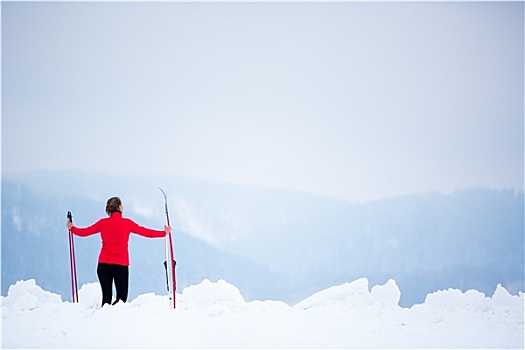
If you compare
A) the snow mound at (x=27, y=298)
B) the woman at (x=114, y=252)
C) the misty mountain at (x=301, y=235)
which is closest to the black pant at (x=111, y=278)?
the woman at (x=114, y=252)

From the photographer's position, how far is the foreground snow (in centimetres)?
387

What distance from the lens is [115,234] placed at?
14.1 ft

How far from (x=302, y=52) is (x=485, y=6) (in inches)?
64.1

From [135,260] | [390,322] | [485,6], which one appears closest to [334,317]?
[390,322]

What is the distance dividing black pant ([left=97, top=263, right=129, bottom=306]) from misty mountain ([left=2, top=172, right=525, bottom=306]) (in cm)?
127

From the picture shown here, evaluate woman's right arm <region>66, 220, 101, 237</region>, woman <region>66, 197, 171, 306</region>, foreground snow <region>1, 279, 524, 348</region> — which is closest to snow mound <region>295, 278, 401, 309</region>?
foreground snow <region>1, 279, 524, 348</region>

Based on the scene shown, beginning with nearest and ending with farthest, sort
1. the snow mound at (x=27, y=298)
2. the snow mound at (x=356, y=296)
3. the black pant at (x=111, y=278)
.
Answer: the black pant at (x=111, y=278), the snow mound at (x=27, y=298), the snow mound at (x=356, y=296)

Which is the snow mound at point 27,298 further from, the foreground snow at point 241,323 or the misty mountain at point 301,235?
the misty mountain at point 301,235

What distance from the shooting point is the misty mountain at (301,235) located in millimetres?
5562

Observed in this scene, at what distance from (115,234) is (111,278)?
29 cm

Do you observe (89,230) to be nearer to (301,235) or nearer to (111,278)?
(111,278)

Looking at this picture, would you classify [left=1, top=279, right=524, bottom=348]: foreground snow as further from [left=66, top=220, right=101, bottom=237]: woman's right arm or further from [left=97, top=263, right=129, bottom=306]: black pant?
[left=66, top=220, right=101, bottom=237]: woman's right arm

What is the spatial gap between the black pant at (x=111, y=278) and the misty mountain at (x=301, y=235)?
1.27 m

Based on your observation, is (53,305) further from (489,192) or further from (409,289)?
(489,192)
